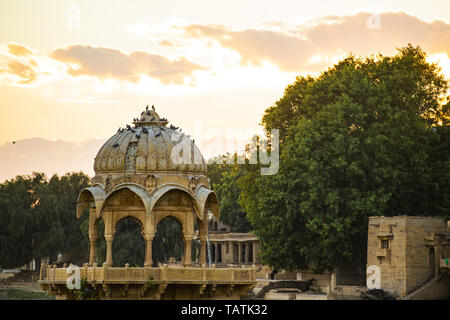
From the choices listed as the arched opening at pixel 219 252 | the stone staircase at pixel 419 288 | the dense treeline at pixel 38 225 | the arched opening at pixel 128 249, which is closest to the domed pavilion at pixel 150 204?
the stone staircase at pixel 419 288

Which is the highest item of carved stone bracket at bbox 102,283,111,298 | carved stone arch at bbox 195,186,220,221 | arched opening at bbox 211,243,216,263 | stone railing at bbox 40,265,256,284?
carved stone arch at bbox 195,186,220,221

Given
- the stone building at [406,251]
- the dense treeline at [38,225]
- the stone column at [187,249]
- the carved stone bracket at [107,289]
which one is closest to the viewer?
the carved stone bracket at [107,289]

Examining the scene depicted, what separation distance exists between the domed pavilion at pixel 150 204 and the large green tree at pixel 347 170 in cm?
2894

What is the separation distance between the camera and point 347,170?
6675cm

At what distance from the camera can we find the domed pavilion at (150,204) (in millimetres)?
35656

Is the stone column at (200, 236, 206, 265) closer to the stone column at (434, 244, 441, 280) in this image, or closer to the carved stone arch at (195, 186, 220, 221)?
the carved stone arch at (195, 186, 220, 221)

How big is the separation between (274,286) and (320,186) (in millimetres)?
11294

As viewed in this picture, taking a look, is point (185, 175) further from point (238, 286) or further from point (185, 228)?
point (238, 286)

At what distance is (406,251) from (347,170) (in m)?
6.05

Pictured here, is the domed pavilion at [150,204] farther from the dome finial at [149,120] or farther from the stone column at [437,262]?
the stone column at [437,262]

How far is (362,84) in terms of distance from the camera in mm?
70562

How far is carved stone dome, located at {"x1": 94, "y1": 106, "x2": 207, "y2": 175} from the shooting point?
36562 millimetres

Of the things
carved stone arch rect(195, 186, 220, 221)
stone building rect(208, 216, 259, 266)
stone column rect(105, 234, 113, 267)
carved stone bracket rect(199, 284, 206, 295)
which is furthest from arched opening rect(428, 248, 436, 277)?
stone column rect(105, 234, 113, 267)
